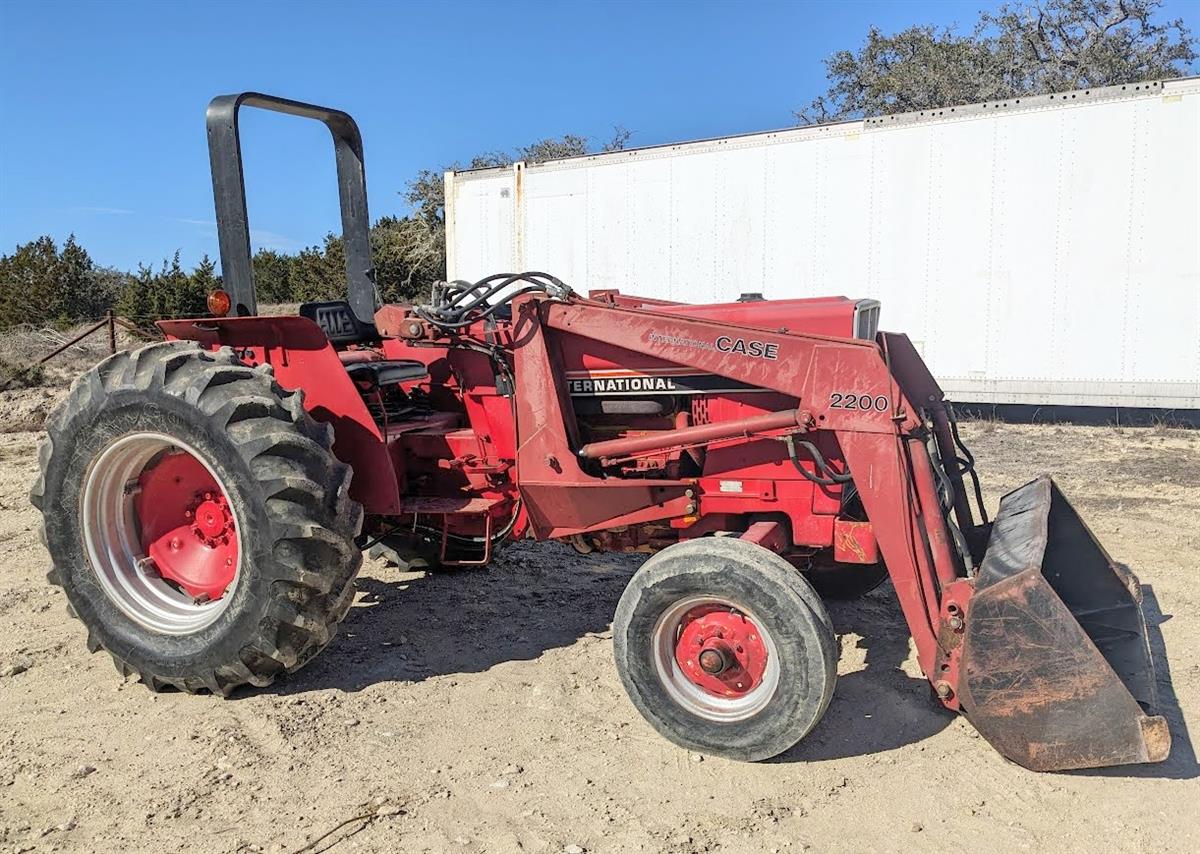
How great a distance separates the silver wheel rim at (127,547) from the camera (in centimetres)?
391

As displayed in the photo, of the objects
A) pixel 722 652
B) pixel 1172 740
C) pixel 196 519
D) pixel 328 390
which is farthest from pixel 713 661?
pixel 196 519

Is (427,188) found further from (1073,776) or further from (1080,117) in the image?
(1073,776)

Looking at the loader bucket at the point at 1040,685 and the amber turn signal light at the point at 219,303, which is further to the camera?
the amber turn signal light at the point at 219,303

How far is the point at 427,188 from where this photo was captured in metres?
25.8

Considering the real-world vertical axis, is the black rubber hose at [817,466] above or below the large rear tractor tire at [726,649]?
above

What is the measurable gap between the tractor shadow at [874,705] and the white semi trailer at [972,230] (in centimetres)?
584

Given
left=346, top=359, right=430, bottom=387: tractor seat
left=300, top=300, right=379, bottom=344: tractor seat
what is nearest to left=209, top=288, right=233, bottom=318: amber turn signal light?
left=300, top=300, right=379, bottom=344: tractor seat

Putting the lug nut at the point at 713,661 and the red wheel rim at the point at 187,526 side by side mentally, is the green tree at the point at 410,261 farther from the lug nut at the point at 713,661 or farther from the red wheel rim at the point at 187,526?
the lug nut at the point at 713,661

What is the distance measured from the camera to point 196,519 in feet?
13.6

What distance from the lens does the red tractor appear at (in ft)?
10.3

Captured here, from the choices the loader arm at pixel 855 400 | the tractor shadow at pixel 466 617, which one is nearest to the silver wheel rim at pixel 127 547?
the tractor shadow at pixel 466 617

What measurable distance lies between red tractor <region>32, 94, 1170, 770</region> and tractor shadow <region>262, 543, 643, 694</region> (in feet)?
1.56

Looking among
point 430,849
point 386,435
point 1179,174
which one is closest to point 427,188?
point 1179,174

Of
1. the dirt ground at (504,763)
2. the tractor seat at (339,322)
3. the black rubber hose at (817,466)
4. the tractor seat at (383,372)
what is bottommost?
the dirt ground at (504,763)
